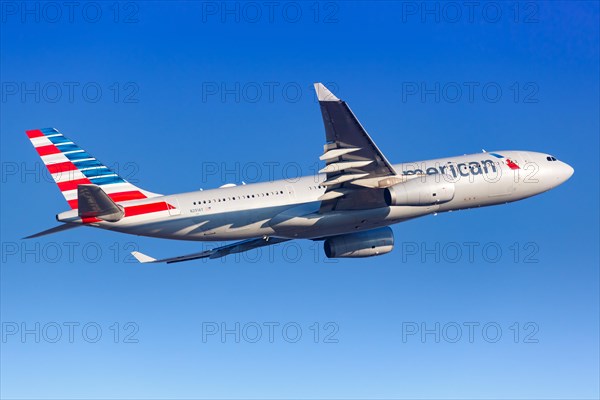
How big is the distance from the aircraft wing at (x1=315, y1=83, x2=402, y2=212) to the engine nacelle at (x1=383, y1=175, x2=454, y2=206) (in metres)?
0.97

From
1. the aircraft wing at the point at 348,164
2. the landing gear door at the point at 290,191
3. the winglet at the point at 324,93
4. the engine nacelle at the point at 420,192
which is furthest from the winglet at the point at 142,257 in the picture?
the winglet at the point at 324,93

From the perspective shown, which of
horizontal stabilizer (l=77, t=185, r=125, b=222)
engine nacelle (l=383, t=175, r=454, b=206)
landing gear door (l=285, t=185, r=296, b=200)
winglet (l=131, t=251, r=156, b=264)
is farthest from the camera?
winglet (l=131, t=251, r=156, b=264)

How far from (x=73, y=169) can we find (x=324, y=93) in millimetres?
16759

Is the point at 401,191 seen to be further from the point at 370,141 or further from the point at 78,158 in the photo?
the point at 78,158

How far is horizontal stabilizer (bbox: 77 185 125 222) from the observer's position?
40.7 m

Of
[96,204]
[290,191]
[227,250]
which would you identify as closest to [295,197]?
[290,191]

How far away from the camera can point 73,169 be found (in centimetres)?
4659

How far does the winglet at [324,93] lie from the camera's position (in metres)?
39.3

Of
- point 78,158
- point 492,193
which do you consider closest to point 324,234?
point 492,193

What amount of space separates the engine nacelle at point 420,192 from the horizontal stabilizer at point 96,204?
15.1 meters

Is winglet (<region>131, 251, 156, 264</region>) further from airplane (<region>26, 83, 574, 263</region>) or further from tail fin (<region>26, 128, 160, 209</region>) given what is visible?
tail fin (<region>26, 128, 160, 209</region>)

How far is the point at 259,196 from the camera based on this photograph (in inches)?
1816

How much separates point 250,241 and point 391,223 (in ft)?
32.3

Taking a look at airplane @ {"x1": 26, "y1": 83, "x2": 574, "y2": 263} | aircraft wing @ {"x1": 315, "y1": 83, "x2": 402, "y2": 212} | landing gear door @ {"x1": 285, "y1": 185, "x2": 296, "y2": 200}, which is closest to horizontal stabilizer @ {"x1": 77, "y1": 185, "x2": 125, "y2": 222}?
airplane @ {"x1": 26, "y1": 83, "x2": 574, "y2": 263}
